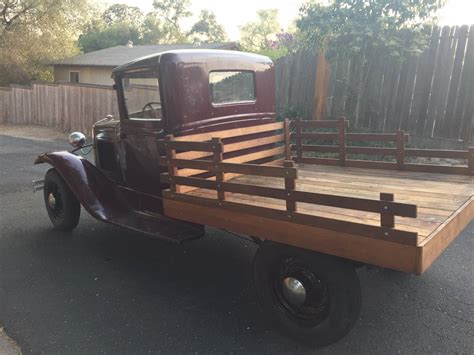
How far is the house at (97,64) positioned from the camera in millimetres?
24406

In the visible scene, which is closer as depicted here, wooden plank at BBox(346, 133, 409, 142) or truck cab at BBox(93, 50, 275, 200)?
truck cab at BBox(93, 50, 275, 200)

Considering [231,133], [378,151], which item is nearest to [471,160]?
[378,151]

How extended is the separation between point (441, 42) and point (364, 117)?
1867 mm

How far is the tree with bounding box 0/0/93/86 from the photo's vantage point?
23.6 meters

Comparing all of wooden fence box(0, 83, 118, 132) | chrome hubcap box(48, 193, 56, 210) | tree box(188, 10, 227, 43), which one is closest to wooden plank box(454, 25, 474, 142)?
chrome hubcap box(48, 193, 56, 210)

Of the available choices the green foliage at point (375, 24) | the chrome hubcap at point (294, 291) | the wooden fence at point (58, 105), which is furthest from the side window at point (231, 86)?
the wooden fence at point (58, 105)

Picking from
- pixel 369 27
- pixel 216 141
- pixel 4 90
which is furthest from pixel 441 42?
pixel 4 90

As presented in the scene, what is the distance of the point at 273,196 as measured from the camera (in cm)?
282

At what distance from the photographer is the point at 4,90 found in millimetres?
18672

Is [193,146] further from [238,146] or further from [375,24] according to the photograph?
[375,24]

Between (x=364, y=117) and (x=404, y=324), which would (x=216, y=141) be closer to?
(x=404, y=324)

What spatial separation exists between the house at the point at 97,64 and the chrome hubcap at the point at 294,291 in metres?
21.8

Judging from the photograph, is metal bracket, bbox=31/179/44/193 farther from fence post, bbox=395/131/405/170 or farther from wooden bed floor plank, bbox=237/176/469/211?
fence post, bbox=395/131/405/170

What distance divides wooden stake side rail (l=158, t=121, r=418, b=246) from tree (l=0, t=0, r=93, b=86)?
23798 mm
